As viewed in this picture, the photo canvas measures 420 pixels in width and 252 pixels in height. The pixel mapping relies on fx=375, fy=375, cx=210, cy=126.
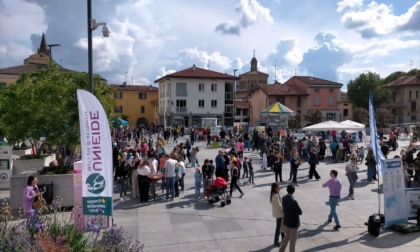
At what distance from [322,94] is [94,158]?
58.9 metres

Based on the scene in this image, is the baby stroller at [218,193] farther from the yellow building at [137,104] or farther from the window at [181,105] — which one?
the yellow building at [137,104]

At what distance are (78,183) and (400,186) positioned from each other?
27.6 ft

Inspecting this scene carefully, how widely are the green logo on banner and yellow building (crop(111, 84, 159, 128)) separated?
5708 centimetres

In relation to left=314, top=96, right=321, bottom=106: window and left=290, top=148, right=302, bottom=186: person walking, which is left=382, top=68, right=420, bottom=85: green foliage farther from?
left=290, top=148, right=302, bottom=186: person walking

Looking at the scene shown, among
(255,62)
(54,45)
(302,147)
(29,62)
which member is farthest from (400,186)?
(255,62)

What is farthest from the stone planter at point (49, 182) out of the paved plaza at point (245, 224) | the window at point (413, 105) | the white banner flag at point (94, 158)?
the window at point (413, 105)

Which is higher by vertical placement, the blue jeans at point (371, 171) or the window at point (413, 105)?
→ the window at point (413, 105)

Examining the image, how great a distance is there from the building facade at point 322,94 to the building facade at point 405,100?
37.7 ft

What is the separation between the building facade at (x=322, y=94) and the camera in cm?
6181

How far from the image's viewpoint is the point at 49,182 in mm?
11391

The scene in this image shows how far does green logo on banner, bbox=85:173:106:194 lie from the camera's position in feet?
24.8

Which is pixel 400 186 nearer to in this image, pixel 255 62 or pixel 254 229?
pixel 254 229

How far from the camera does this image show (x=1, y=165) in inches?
582

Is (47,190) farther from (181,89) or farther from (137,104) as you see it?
A: (137,104)
